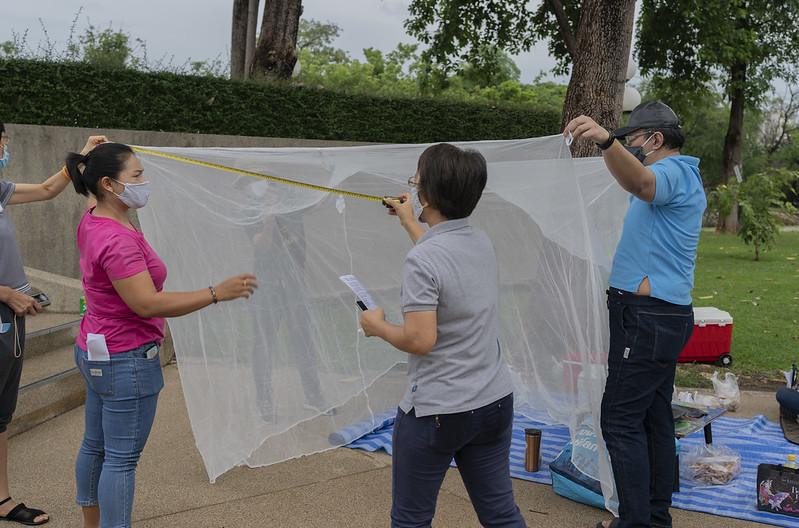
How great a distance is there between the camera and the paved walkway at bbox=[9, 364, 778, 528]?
318 cm

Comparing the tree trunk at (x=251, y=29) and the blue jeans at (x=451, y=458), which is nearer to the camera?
the blue jeans at (x=451, y=458)

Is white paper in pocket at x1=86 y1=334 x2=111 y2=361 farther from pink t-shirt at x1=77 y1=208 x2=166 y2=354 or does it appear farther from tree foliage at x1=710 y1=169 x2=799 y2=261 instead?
tree foliage at x1=710 y1=169 x2=799 y2=261

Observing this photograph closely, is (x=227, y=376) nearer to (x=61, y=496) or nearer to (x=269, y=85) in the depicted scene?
(x=61, y=496)

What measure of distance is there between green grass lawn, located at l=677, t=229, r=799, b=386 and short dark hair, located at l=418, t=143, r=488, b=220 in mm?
4253

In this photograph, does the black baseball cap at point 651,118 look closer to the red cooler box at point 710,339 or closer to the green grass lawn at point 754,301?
the green grass lawn at point 754,301

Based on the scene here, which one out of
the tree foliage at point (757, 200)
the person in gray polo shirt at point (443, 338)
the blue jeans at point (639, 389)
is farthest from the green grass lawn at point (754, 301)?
the person in gray polo shirt at point (443, 338)

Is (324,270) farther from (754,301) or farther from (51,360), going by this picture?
(754,301)

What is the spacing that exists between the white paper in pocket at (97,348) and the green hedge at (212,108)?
5.97 metres

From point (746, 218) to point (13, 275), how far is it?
13.5m

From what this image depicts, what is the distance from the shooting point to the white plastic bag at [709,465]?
3.56 metres

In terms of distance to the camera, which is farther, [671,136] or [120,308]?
[671,136]

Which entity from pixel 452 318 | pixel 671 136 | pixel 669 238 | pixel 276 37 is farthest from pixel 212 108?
pixel 452 318

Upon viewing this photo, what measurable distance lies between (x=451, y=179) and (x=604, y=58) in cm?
460

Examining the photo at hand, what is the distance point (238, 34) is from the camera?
12625 millimetres
